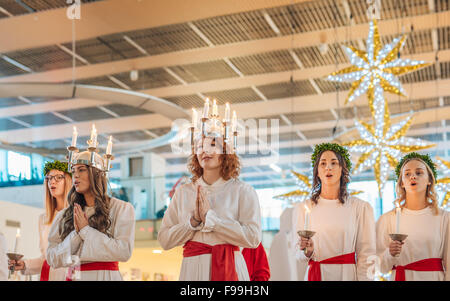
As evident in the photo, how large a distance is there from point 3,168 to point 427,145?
511cm

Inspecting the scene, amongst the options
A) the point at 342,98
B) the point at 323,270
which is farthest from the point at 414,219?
the point at 342,98

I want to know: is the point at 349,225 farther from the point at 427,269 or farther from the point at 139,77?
the point at 139,77

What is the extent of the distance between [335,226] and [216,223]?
93cm

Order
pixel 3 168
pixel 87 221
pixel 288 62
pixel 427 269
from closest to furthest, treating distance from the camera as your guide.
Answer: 1. pixel 87 221
2. pixel 427 269
3. pixel 3 168
4. pixel 288 62

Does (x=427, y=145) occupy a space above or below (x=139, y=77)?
below

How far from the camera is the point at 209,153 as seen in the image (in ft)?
14.1

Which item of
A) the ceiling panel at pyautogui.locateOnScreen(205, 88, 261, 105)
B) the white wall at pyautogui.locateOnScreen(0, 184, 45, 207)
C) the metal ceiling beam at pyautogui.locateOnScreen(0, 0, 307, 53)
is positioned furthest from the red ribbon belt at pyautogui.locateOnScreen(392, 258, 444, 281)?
the ceiling panel at pyautogui.locateOnScreen(205, 88, 261, 105)

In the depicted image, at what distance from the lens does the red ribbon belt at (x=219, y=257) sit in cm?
393

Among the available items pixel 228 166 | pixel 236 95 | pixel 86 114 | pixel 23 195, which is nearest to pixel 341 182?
pixel 228 166

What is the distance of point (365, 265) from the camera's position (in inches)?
172

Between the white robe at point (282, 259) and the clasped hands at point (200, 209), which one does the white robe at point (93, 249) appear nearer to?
the clasped hands at point (200, 209)

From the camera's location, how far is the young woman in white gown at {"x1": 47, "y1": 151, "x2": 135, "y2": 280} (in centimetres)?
411

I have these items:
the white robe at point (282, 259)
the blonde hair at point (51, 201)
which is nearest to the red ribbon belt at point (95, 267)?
the blonde hair at point (51, 201)

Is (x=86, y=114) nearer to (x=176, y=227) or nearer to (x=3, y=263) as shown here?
(x=3, y=263)
